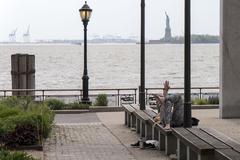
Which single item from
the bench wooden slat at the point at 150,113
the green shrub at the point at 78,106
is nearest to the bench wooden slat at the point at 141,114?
the bench wooden slat at the point at 150,113

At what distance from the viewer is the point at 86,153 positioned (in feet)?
43.0

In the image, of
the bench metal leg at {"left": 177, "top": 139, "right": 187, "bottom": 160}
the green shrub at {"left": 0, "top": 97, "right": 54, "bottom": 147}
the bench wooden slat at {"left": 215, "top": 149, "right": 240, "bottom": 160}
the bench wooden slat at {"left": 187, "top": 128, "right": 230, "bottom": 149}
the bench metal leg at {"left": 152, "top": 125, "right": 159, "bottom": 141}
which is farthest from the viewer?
the bench metal leg at {"left": 152, "top": 125, "right": 159, "bottom": 141}

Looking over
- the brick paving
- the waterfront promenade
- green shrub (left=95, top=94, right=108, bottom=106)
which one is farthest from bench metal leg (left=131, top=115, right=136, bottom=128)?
green shrub (left=95, top=94, right=108, bottom=106)

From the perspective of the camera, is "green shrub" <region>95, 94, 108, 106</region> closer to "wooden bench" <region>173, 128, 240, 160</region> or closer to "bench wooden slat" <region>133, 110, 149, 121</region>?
"bench wooden slat" <region>133, 110, 149, 121</region>

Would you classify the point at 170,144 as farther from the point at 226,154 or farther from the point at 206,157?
the point at 226,154

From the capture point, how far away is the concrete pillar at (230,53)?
19.8m

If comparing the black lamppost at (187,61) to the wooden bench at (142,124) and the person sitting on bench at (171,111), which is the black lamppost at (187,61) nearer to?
the person sitting on bench at (171,111)

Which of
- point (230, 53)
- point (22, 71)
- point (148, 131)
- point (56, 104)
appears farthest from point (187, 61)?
point (22, 71)

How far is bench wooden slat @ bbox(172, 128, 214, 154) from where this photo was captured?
10.3 m

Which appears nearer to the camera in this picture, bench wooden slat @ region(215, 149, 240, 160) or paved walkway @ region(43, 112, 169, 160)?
bench wooden slat @ region(215, 149, 240, 160)

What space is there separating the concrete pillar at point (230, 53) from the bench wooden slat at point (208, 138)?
7838 mm

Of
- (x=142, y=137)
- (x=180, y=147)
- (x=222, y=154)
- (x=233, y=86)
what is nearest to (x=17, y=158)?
(x=222, y=154)

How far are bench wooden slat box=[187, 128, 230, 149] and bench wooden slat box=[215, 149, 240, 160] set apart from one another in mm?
336

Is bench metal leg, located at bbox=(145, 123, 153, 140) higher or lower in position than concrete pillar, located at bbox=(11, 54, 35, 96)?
lower
